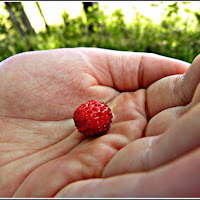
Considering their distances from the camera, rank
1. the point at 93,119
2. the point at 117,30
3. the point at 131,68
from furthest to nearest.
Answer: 1. the point at 117,30
2. the point at 131,68
3. the point at 93,119

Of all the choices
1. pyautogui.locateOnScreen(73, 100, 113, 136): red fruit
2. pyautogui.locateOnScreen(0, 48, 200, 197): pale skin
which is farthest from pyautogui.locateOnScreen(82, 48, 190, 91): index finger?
pyautogui.locateOnScreen(73, 100, 113, 136): red fruit

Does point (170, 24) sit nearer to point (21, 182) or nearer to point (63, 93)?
point (63, 93)

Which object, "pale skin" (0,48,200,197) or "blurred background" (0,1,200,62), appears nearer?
"pale skin" (0,48,200,197)

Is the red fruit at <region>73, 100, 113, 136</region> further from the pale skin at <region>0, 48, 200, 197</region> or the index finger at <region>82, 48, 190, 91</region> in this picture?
the index finger at <region>82, 48, 190, 91</region>

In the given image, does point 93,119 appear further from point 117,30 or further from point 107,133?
point 117,30

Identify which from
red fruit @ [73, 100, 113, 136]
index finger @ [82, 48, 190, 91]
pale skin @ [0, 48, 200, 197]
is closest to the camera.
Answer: pale skin @ [0, 48, 200, 197]

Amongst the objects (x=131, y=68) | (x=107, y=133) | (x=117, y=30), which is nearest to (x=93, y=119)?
(x=107, y=133)
